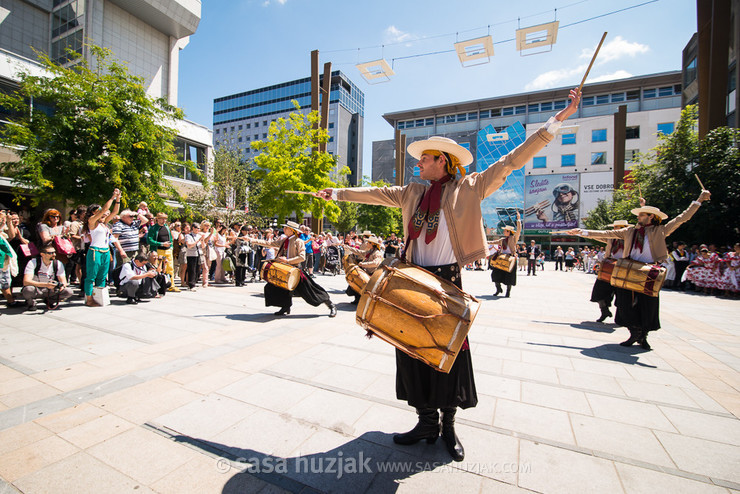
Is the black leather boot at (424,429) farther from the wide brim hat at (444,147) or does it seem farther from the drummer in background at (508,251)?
the drummer in background at (508,251)

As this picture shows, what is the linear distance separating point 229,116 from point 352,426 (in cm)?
9688

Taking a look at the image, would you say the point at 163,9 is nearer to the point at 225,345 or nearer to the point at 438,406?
the point at 225,345

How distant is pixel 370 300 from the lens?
2.18 metres

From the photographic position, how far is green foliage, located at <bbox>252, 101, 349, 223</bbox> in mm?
17266

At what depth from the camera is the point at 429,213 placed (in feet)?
8.36

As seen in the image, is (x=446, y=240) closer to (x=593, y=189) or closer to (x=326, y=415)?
(x=326, y=415)

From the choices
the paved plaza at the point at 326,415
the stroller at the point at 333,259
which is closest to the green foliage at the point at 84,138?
the paved plaza at the point at 326,415

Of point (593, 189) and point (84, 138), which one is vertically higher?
point (593, 189)

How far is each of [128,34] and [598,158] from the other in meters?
53.0

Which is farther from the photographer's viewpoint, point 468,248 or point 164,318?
point 164,318

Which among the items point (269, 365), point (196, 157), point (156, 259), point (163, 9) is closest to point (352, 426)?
point (269, 365)

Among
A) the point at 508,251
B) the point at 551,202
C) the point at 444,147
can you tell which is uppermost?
the point at 551,202

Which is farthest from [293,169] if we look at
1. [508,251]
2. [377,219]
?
[377,219]

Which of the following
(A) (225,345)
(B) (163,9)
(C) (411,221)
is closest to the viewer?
(C) (411,221)
